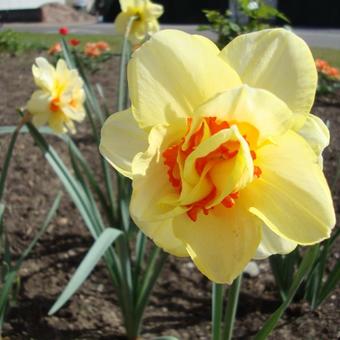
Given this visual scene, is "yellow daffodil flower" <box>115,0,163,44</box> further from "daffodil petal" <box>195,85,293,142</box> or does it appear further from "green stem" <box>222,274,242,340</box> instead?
"daffodil petal" <box>195,85,293,142</box>

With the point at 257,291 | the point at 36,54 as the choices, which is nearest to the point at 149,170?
the point at 257,291

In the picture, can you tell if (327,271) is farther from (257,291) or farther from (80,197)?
(80,197)

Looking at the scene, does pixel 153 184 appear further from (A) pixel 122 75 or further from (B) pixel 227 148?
(A) pixel 122 75

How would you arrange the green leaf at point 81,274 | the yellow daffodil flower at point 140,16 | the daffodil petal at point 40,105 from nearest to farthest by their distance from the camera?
the green leaf at point 81,274 < the daffodil petal at point 40,105 < the yellow daffodil flower at point 140,16

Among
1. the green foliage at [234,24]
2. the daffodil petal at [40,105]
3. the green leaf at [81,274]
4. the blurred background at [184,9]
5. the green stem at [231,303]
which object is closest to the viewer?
the green stem at [231,303]

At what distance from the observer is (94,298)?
7.30 ft

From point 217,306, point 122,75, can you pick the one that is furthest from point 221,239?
point 122,75

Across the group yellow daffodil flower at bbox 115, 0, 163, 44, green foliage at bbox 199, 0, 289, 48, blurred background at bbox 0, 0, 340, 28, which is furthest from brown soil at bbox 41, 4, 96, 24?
yellow daffodil flower at bbox 115, 0, 163, 44

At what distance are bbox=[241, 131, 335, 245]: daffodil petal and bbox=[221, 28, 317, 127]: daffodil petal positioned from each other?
0.04 meters

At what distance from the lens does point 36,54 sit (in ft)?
21.5

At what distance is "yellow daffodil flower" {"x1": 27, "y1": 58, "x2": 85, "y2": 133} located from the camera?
1790mm

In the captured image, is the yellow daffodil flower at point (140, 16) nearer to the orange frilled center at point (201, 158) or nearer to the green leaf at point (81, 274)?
the green leaf at point (81, 274)

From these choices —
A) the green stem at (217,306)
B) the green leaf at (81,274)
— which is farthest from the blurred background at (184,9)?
the green stem at (217,306)

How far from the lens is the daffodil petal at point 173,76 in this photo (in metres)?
0.67
